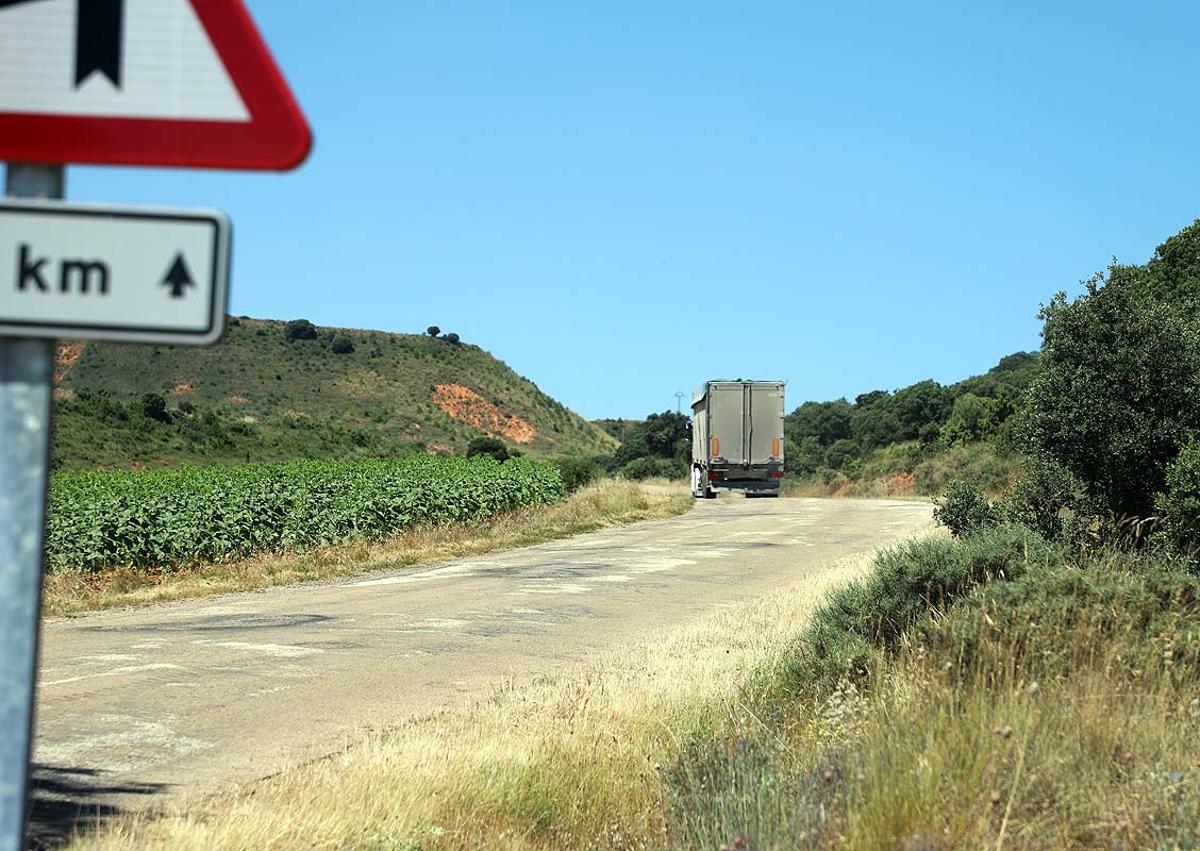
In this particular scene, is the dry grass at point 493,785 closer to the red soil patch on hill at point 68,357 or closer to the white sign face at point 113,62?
the white sign face at point 113,62

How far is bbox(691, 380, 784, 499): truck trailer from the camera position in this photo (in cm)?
4072

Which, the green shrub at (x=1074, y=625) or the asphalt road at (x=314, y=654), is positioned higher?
the green shrub at (x=1074, y=625)

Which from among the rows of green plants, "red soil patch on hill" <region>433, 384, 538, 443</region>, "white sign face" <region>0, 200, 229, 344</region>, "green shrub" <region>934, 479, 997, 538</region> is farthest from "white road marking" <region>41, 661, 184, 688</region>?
"red soil patch on hill" <region>433, 384, 538, 443</region>

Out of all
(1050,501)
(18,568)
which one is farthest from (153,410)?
(18,568)

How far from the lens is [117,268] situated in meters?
2.46

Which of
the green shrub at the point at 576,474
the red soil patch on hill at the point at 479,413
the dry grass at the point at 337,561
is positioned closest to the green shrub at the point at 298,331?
the red soil patch on hill at the point at 479,413

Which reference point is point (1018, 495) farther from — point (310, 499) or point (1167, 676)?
point (310, 499)

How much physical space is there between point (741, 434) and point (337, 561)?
70.1ft

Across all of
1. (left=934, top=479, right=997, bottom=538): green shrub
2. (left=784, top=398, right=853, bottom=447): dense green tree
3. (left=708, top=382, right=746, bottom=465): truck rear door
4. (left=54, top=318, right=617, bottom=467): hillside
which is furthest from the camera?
(left=784, top=398, right=853, bottom=447): dense green tree

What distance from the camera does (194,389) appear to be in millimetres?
91062

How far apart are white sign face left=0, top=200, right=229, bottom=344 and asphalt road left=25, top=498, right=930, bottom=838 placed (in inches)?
167

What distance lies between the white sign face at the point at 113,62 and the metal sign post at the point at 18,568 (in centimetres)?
56

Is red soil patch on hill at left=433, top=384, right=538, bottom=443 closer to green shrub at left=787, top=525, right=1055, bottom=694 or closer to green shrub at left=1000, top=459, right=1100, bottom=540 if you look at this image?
green shrub at left=1000, top=459, right=1100, bottom=540

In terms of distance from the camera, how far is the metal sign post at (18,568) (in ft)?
7.68
